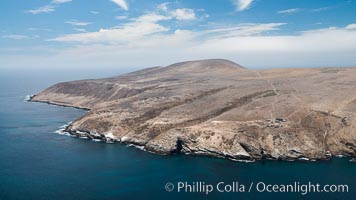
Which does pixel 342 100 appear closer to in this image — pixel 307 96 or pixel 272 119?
pixel 307 96

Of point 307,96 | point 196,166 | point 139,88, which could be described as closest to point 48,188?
point 196,166

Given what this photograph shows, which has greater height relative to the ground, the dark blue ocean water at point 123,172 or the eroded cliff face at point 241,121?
the eroded cliff face at point 241,121

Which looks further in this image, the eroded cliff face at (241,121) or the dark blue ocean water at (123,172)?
the eroded cliff face at (241,121)

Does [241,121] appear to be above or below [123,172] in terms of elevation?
above

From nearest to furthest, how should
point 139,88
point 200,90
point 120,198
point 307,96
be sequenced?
point 120,198, point 307,96, point 200,90, point 139,88

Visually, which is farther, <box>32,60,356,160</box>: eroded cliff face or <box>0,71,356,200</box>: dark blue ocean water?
<box>32,60,356,160</box>: eroded cliff face

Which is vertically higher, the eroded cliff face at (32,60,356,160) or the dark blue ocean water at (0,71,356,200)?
the eroded cliff face at (32,60,356,160)

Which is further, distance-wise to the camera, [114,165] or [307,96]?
[307,96]

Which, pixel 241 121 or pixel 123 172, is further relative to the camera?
pixel 241 121
